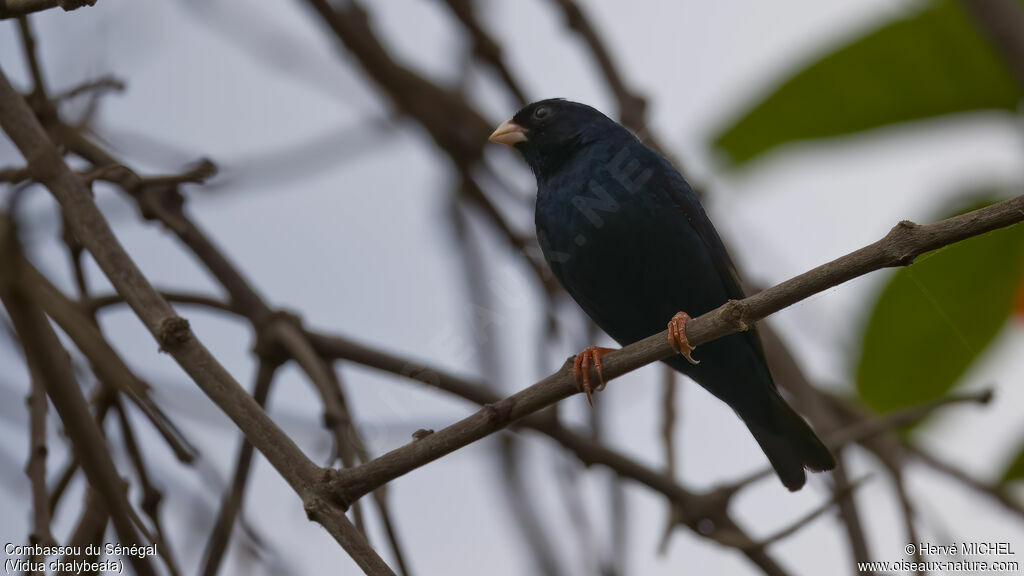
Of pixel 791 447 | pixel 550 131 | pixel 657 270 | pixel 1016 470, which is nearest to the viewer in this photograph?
pixel 791 447

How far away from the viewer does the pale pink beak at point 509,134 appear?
453 cm

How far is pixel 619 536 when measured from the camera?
12.7 ft

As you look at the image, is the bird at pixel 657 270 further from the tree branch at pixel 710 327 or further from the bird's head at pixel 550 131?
the tree branch at pixel 710 327

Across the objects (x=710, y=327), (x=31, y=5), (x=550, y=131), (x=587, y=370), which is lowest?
(x=710, y=327)

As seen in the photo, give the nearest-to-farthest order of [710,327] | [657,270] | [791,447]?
[710,327]
[791,447]
[657,270]

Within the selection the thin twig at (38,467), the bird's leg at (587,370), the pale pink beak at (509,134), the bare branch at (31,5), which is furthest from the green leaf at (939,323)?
the bare branch at (31,5)

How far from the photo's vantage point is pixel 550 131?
14.7ft

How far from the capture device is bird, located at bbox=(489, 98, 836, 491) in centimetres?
373

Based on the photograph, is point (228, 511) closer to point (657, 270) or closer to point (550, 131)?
point (657, 270)

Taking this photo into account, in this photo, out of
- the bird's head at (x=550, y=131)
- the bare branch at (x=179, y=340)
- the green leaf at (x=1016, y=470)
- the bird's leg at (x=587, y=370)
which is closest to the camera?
the bare branch at (x=179, y=340)

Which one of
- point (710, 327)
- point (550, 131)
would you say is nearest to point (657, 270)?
point (550, 131)

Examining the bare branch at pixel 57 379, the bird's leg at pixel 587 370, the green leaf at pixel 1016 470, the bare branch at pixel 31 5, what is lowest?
the bare branch at pixel 57 379

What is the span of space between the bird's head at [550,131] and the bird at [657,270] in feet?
0.76

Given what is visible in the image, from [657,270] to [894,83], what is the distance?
1.99 meters
